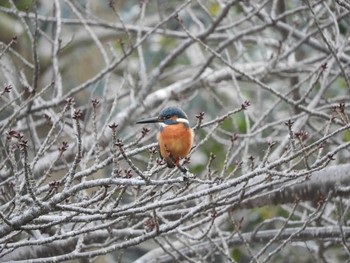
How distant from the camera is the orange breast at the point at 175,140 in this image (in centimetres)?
315

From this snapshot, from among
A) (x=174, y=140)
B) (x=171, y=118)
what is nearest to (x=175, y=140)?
(x=174, y=140)

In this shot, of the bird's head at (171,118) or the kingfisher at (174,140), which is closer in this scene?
the kingfisher at (174,140)

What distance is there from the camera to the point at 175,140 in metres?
3.16

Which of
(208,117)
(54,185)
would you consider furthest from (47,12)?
(54,185)

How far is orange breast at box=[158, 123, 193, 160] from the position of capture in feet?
10.3

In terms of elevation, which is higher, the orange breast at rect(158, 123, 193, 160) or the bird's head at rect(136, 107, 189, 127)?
the bird's head at rect(136, 107, 189, 127)

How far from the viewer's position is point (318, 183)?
390 centimetres

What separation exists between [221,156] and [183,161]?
3.71 m

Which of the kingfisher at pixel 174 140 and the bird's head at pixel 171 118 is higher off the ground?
the bird's head at pixel 171 118

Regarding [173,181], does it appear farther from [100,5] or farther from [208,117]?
[100,5]

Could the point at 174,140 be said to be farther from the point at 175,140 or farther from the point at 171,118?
the point at 171,118

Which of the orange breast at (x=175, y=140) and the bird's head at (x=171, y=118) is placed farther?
the bird's head at (x=171, y=118)

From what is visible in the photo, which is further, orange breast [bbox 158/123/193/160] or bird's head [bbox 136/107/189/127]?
bird's head [bbox 136/107/189/127]

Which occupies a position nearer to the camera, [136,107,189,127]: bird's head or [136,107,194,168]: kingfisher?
Result: [136,107,194,168]: kingfisher
